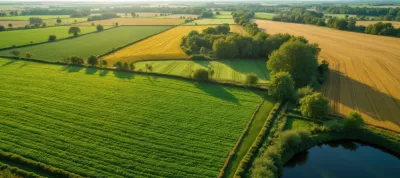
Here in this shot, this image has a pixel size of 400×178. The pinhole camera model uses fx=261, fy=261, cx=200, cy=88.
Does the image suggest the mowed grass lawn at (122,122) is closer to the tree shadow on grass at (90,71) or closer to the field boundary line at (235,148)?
the field boundary line at (235,148)

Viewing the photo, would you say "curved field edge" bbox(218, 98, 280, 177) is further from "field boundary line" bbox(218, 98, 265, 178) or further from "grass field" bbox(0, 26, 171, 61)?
"grass field" bbox(0, 26, 171, 61)

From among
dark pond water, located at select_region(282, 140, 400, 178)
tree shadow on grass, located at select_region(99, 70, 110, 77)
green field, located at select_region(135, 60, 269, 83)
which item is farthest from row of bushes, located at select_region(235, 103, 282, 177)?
tree shadow on grass, located at select_region(99, 70, 110, 77)

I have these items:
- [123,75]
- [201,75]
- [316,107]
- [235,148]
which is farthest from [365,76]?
[123,75]

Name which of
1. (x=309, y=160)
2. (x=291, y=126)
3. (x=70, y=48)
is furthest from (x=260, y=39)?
(x=70, y=48)

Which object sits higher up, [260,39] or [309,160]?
[260,39]

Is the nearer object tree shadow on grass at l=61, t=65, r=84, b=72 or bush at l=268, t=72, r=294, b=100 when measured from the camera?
bush at l=268, t=72, r=294, b=100

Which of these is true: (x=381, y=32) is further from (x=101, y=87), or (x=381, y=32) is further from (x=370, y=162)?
(x=101, y=87)
